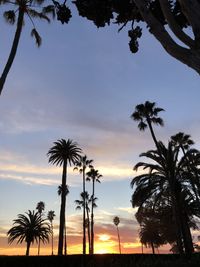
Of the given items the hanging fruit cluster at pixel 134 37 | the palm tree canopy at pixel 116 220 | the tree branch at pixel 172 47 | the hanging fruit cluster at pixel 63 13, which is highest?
the palm tree canopy at pixel 116 220

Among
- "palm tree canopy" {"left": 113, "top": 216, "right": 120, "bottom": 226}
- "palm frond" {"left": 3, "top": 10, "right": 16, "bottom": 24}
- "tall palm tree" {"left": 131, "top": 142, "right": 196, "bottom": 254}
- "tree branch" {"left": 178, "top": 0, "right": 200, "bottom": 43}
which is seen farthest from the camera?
"palm tree canopy" {"left": 113, "top": 216, "right": 120, "bottom": 226}

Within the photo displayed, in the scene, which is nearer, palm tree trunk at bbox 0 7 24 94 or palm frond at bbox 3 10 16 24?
palm tree trunk at bbox 0 7 24 94

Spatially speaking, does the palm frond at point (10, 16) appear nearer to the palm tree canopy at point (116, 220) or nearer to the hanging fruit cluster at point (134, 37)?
the hanging fruit cluster at point (134, 37)

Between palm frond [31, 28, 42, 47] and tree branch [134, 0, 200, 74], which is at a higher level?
palm frond [31, 28, 42, 47]

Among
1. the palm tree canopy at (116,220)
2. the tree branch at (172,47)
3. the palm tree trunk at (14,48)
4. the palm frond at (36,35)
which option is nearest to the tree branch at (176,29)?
the tree branch at (172,47)

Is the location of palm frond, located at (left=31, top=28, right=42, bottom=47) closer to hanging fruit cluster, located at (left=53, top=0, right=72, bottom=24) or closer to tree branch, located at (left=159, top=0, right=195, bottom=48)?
hanging fruit cluster, located at (left=53, top=0, right=72, bottom=24)

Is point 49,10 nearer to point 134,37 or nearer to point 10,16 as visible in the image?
point 10,16

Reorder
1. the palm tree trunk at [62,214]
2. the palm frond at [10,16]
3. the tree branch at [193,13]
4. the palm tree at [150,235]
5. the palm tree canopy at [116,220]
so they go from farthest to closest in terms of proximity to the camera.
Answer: the palm tree canopy at [116,220], the palm tree at [150,235], the palm tree trunk at [62,214], the palm frond at [10,16], the tree branch at [193,13]

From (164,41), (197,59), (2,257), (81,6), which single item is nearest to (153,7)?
(81,6)

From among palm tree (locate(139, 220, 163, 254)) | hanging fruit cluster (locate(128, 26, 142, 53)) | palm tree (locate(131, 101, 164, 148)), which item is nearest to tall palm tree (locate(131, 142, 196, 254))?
palm tree (locate(131, 101, 164, 148))

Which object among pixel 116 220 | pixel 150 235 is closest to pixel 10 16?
pixel 150 235

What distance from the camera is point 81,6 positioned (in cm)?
1315

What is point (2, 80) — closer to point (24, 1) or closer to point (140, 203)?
point (24, 1)

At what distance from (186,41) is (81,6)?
29.0 feet
